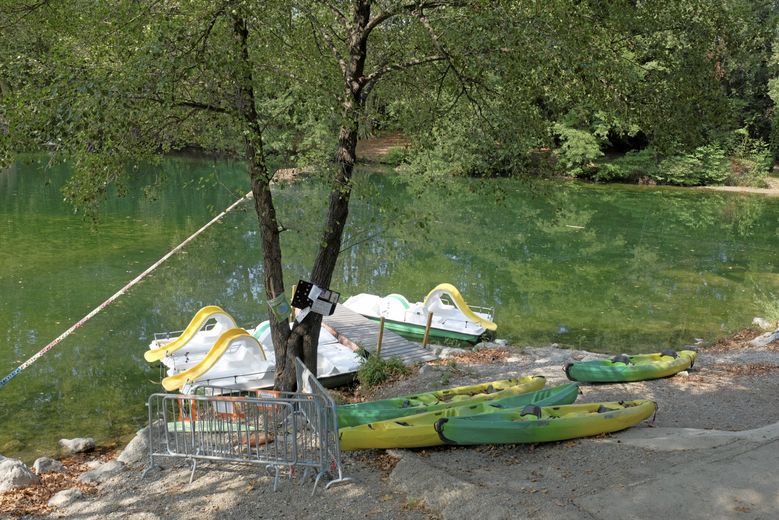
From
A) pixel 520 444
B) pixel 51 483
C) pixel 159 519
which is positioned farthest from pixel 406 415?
pixel 51 483

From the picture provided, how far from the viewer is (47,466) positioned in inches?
340

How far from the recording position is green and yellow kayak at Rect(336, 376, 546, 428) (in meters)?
8.62

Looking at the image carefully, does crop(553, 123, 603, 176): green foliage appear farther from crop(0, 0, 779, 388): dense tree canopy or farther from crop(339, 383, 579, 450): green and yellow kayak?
crop(339, 383, 579, 450): green and yellow kayak

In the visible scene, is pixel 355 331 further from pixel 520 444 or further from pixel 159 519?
pixel 159 519

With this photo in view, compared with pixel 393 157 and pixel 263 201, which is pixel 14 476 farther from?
pixel 393 157

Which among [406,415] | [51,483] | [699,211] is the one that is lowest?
[51,483]

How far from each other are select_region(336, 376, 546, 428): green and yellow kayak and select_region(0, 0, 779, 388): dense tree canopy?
1872 millimetres

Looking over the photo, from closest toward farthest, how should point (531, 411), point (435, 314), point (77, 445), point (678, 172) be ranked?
point (531, 411) < point (77, 445) < point (435, 314) < point (678, 172)

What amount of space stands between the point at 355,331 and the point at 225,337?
12.9 feet

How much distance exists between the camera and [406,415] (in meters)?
8.60

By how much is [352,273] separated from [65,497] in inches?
554

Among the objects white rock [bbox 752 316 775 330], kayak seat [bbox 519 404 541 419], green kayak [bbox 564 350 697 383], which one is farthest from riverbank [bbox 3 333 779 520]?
white rock [bbox 752 316 775 330]

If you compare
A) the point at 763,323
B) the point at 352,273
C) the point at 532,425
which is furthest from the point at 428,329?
the point at 763,323

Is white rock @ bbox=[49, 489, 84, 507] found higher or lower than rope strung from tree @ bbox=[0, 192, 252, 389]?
lower
